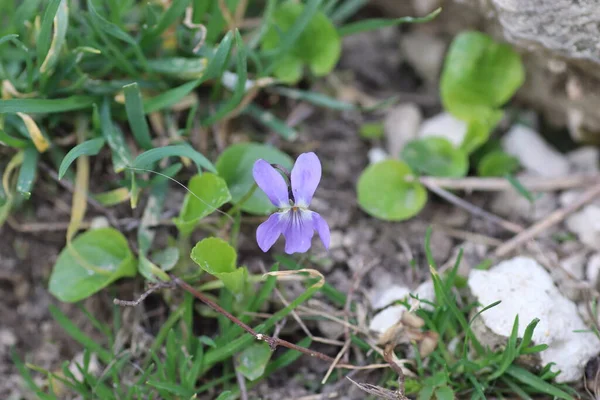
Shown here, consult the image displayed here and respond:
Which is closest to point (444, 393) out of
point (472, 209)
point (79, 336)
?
point (472, 209)

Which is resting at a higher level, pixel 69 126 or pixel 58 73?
pixel 58 73

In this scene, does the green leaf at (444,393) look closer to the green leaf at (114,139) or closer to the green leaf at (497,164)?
the green leaf at (497,164)

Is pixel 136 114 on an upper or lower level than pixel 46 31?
lower

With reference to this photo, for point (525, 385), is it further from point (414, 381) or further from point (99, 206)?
point (99, 206)

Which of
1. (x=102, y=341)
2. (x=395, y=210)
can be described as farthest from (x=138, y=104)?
(x=395, y=210)

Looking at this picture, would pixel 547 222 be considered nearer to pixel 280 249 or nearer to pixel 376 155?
pixel 376 155

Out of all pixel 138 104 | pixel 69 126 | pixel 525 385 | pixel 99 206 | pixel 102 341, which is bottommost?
pixel 102 341

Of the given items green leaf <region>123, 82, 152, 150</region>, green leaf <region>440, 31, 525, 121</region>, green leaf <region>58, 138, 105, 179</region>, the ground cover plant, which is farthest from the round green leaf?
green leaf <region>58, 138, 105, 179</region>
